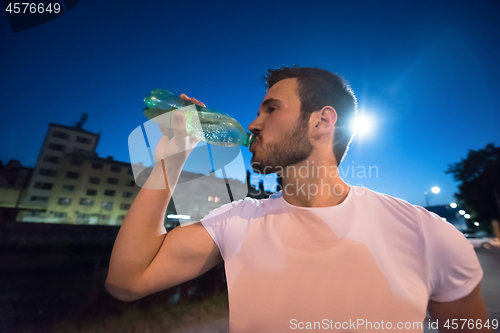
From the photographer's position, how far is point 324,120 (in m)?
1.01

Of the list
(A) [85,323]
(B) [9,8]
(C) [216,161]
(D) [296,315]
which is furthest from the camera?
(A) [85,323]

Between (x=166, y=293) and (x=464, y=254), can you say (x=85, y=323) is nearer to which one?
(x=166, y=293)

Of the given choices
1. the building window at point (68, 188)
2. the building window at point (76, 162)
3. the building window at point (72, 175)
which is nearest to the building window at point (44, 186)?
the building window at point (68, 188)

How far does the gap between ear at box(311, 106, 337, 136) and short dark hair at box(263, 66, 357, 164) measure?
0.09 ft

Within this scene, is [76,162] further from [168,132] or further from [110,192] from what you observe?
[168,132]

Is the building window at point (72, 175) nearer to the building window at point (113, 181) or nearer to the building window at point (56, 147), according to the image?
the building window at point (56, 147)

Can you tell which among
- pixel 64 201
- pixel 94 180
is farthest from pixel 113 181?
pixel 64 201

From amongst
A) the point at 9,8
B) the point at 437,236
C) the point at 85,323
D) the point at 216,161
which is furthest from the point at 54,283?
the point at 437,236

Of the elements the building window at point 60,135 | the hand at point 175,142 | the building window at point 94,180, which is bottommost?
the hand at point 175,142

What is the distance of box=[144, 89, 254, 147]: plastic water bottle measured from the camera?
1064 millimetres

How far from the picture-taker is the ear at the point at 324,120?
0.99 metres

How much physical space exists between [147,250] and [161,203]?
19 cm

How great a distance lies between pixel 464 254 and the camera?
2.28 ft

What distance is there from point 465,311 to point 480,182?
Result: 12987 mm
